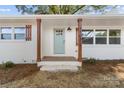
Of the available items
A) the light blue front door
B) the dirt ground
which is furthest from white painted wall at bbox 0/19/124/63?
the dirt ground

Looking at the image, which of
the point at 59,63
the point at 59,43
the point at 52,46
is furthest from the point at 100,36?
the point at 59,63

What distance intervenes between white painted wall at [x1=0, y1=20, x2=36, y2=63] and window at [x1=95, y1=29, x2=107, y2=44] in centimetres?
437

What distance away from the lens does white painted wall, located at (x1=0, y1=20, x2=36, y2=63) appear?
15.5m

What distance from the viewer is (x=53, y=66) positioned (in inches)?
485

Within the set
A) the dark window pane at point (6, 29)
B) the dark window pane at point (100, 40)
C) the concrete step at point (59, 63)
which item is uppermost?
the dark window pane at point (6, 29)

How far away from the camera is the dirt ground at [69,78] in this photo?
9727 millimetres

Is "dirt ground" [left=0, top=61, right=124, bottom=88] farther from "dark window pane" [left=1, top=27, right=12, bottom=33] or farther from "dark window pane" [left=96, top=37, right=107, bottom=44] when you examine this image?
"dark window pane" [left=1, top=27, right=12, bottom=33]

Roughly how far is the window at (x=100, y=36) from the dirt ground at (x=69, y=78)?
3374mm

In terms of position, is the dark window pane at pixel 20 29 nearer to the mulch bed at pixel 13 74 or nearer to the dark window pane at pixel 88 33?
the mulch bed at pixel 13 74

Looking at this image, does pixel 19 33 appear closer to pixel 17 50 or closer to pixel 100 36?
pixel 17 50

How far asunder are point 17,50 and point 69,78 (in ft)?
19.7

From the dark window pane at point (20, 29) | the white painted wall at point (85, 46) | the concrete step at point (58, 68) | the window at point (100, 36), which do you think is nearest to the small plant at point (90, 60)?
the white painted wall at point (85, 46)

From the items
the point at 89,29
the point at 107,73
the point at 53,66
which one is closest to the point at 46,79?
the point at 53,66
